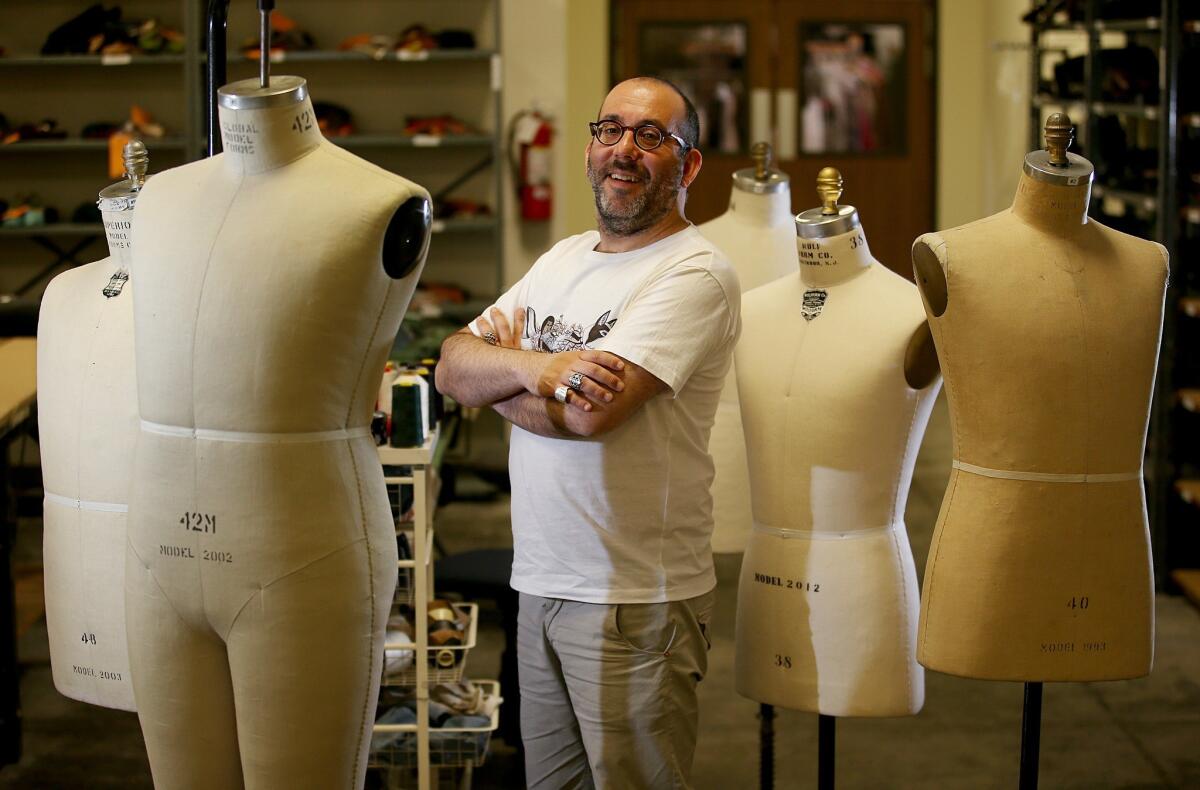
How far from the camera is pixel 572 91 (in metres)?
9.13

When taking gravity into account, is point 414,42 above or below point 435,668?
above

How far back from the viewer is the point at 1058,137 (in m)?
2.30

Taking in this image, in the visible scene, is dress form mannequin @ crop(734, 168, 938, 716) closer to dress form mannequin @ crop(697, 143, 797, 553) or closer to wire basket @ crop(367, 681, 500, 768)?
dress form mannequin @ crop(697, 143, 797, 553)

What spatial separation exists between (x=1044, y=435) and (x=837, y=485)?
398 millimetres

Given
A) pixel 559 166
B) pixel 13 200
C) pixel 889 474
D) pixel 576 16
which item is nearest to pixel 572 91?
pixel 576 16

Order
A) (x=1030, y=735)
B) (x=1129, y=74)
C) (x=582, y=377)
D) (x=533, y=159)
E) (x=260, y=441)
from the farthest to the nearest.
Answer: (x=533, y=159), (x=1129, y=74), (x=1030, y=735), (x=582, y=377), (x=260, y=441)

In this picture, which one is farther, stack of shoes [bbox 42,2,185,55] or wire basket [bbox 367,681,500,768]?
stack of shoes [bbox 42,2,185,55]

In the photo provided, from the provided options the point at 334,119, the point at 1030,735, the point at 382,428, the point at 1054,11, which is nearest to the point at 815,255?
the point at 1030,735

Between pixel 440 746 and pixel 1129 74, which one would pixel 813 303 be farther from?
pixel 1129 74

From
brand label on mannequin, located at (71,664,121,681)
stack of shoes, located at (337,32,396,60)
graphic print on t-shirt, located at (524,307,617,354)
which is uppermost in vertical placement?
stack of shoes, located at (337,32,396,60)

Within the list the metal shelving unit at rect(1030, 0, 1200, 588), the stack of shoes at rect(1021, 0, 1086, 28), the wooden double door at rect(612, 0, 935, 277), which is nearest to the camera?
the metal shelving unit at rect(1030, 0, 1200, 588)

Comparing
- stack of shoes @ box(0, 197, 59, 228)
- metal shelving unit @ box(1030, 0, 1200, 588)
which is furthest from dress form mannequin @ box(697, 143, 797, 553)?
stack of shoes @ box(0, 197, 59, 228)

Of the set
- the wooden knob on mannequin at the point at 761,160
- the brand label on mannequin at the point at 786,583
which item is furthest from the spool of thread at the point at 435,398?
the brand label on mannequin at the point at 786,583

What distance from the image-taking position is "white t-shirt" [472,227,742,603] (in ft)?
7.23
